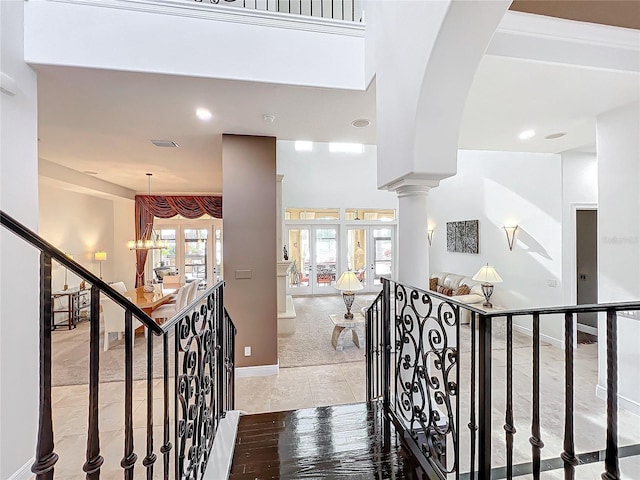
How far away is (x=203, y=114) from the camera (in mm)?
3209

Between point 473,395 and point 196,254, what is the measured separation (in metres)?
8.77

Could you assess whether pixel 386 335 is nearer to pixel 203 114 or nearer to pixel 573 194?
pixel 203 114

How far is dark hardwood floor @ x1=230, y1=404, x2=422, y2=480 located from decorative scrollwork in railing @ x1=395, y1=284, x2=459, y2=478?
18 centimetres

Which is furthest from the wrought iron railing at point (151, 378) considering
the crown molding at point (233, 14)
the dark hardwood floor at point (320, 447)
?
the crown molding at point (233, 14)

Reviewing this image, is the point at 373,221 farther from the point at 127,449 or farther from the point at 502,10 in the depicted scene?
the point at 127,449

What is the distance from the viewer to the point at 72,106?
3.00 m

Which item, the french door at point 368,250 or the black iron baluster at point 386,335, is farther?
the french door at point 368,250

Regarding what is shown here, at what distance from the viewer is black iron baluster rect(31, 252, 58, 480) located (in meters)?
0.89

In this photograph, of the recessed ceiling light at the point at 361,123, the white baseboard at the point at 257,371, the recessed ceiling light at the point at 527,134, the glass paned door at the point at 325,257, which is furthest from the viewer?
the glass paned door at the point at 325,257

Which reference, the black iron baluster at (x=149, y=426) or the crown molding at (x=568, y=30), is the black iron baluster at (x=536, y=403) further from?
the crown molding at (x=568, y=30)

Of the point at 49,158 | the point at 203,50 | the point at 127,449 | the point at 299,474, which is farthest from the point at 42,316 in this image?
the point at 49,158

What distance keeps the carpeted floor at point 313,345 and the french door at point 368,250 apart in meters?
2.39

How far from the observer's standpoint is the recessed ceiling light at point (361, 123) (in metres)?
3.38

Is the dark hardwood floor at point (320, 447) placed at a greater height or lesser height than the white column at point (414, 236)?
lesser
